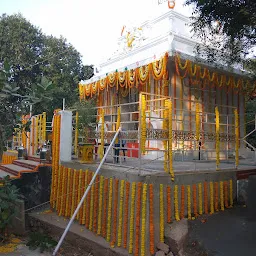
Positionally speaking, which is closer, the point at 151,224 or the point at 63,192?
the point at 151,224

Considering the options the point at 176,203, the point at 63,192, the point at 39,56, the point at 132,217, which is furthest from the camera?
the point at 39,56

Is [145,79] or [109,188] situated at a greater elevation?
[145,79]

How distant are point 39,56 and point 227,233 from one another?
20149mm

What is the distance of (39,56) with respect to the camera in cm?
2183

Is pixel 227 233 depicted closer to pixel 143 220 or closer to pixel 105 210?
pixel 143 220

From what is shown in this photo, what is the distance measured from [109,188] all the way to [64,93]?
51.0 ft

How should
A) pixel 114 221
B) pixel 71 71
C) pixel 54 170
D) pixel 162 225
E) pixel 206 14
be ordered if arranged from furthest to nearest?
pixel 71 71
pixel 54 170
pixel 206 14
pixel 114 221
pixel 162 225

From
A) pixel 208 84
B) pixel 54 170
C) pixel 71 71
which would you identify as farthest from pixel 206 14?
pixel 71 71

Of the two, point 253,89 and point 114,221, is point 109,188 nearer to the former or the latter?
point 114,221

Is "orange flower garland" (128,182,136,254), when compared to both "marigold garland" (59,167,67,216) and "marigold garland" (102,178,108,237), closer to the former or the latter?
"marigold garland" (102,178,108,237)

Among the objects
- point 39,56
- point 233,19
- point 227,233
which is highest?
point 39,56

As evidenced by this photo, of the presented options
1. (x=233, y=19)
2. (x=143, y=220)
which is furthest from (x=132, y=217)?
(x=233, y=19)

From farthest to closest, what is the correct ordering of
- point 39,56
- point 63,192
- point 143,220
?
point 39,56
point 63,192
point 143,220

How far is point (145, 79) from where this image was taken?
9555 millimetres
